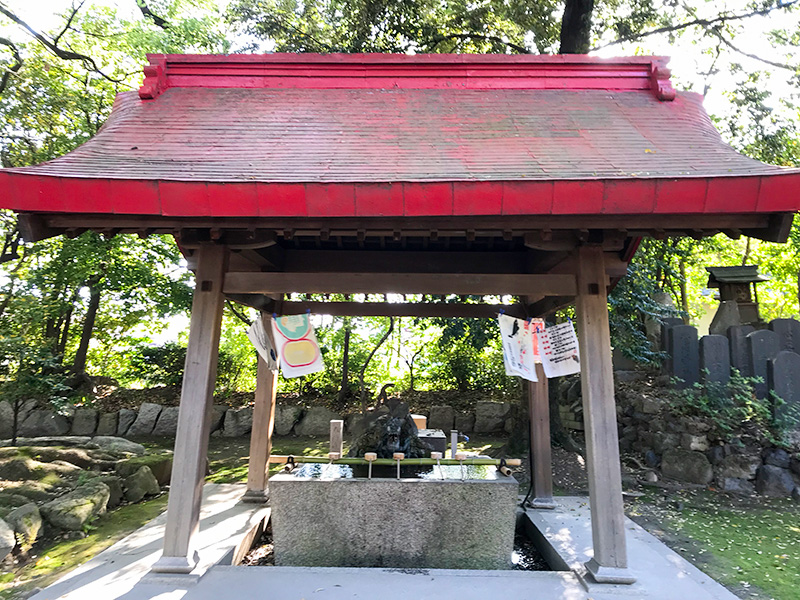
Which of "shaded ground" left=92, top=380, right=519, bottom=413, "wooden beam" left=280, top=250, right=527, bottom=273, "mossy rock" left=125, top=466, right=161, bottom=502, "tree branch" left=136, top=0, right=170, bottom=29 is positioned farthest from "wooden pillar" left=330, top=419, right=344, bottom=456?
"tree branch" left=136, top=0, right=170, bottom=29

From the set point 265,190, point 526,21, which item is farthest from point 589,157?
point 526,21

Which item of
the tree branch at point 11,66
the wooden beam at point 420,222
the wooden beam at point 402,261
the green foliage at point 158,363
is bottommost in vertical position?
the green foliage at point 158,363

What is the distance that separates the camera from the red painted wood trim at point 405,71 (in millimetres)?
4984

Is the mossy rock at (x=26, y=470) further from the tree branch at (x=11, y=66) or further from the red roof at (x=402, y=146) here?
the tree branch at (x=11, y=66)

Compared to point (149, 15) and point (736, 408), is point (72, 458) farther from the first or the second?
point (149, 15)

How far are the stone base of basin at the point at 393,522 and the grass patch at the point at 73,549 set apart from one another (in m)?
2.01

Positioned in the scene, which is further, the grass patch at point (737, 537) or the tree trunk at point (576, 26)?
the tree trunk at point (576, 26)

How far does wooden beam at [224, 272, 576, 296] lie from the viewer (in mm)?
3904

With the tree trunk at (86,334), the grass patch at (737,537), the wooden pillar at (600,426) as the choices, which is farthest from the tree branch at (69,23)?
the grass patch at (737,537)

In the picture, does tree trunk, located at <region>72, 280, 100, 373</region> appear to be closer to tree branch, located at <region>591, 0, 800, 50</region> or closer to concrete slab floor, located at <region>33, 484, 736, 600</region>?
concrete slab floor, located at <region>33, 484, 736, 600</region>

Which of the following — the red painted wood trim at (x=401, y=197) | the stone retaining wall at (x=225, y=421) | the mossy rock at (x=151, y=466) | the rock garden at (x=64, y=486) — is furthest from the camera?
the stone retaining wall at (x=225, y=421)

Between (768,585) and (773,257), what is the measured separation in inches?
614

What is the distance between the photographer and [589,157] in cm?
361

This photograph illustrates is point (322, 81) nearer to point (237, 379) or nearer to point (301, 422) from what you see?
point (301, 422)
